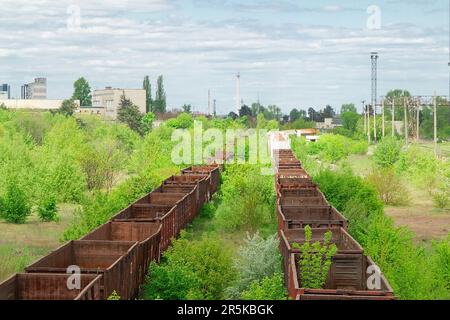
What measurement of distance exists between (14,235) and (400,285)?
65.3 ft

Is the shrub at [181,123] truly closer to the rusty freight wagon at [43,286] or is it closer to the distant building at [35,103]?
the distant building at [35,103]

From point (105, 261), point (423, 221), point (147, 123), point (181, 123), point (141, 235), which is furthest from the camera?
point (147, 123)

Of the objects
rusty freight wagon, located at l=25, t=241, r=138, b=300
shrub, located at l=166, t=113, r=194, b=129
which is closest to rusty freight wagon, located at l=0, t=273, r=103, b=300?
rusty freight wagon, located at l=25, t=241, r=138, b=300

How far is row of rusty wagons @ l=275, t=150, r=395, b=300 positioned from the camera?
13.5m

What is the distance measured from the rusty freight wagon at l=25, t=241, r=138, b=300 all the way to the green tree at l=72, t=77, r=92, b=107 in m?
166

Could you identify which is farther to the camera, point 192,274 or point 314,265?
point 192,274

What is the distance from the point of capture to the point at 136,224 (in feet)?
77.7

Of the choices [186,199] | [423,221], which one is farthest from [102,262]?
[423,221]

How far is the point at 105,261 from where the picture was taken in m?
19.5

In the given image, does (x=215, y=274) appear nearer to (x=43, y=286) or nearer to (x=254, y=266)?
(x=254, y=266)

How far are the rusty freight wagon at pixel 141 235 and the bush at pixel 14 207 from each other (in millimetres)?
13827

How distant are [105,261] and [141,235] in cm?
419
